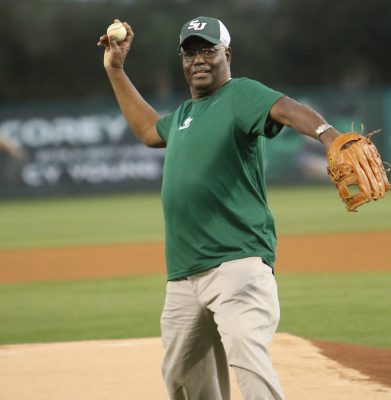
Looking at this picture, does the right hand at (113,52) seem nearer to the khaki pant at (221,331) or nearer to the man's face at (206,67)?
the man's face at (206,67)

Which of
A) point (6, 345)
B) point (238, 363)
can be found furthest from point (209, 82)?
point (6, 345)

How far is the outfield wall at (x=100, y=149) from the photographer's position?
83.4ft

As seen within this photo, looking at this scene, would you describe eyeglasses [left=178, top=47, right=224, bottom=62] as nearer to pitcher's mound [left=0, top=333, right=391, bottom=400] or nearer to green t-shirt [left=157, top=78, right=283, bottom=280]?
green t-shirt [left=157, top=78, right=283, bottom=280]

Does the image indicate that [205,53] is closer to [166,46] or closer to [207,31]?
[207,31]

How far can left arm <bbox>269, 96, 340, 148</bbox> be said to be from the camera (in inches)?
151

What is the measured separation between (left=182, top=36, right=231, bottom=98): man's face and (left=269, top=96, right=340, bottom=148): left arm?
438 mm

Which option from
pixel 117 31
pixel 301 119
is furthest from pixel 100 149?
pixel 301 119

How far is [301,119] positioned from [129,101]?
1.35 m

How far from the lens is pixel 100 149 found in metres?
25.8

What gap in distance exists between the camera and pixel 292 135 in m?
25.3

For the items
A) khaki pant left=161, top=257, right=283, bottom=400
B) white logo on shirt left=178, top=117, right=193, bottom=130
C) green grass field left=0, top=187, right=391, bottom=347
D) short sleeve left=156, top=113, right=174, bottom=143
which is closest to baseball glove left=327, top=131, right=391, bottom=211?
khaki pant left=161, top=257, right=283, bottom=400

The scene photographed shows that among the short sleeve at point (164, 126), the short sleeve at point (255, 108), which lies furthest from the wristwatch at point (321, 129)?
the short sleeve at point (164, 126)

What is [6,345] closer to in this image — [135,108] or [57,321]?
[57,321]

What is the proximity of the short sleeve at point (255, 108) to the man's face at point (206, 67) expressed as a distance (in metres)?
0.21
